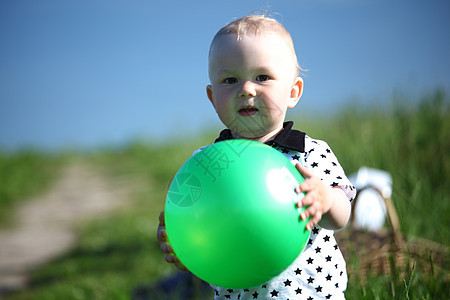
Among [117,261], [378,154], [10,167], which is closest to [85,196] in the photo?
[10,167]

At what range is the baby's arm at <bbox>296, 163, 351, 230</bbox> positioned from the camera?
4.93ft

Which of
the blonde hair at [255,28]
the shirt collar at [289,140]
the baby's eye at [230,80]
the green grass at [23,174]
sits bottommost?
the green grass at [23,174]

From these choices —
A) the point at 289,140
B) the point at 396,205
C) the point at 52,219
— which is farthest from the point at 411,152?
the point at 52,219

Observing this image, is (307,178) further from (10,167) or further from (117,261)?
(10,167)

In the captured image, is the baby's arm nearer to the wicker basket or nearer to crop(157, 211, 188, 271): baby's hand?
crop(157, 211, 188, 271): baby's hand

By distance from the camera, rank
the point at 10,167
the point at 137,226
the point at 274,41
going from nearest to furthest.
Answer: the point at 274,41 → the point at 137,226 → the point at 10,167

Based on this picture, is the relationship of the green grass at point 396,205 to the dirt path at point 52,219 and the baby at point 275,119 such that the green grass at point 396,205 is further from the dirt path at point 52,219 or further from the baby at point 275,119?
the baby at point 275,119

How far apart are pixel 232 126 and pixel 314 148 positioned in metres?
0.39

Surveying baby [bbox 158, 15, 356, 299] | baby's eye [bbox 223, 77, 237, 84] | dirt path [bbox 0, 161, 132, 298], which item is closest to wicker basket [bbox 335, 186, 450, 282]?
baby [bbox 158, 15, 356, 299]

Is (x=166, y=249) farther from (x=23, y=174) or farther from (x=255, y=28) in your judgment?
(x=23, y=174)

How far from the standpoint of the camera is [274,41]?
172 cm

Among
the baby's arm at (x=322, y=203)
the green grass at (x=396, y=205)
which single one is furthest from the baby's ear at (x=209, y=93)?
the green grass at (x=396, y=205)

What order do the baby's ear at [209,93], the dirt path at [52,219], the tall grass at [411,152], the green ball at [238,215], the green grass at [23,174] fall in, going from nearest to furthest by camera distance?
1. the green ball at [238,215]
2. the baby's ear at [209,93]
3. the tall grass at [411,152]
4. the dirt path at [52,219]
5. the green grass at [23,174]

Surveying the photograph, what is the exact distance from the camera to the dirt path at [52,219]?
5.21m
